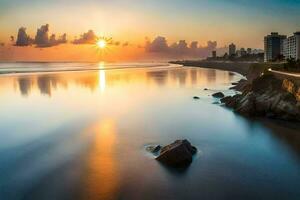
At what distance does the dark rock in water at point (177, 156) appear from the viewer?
2066cm

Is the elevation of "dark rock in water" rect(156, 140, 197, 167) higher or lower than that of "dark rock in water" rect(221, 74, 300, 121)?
lower

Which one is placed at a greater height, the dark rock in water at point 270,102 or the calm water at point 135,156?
the dark rock in water at point 270,102

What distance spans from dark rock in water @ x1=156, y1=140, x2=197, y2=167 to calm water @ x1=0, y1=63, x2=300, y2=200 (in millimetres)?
562

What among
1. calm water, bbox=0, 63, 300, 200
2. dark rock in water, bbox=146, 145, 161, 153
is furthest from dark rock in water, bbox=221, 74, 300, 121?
dark rock in water, bbox=146, 145, 161, 153

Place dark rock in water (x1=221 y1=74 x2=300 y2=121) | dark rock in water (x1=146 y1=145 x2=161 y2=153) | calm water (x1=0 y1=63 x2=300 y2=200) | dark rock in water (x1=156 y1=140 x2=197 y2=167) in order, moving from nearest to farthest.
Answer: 1. calm water (x1=0 y1=63 x2=300 y2=200)
2. dark rock in water (x1=156 y1=140 x2=197 y2=167)
3. dark rock in water (x1=146 y1=145 x2=161 y2=153)
4. dark rock in water (x1=221 y1=74 x2=300 y2=121)

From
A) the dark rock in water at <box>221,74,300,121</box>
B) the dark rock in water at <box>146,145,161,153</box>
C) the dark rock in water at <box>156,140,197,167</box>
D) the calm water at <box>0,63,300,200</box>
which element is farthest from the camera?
the dark rock in water at <box>221,74,300,121</box>

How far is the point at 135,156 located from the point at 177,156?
3.18 meters

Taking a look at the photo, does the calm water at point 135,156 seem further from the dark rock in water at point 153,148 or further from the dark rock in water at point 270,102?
the dark rock in water at point 270,102

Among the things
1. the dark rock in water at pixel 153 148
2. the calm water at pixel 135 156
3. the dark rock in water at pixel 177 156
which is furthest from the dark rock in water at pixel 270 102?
the dark rock in water at pixel 177 156

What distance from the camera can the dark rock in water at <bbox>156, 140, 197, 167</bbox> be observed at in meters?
20.7

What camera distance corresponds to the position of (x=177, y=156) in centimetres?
2089

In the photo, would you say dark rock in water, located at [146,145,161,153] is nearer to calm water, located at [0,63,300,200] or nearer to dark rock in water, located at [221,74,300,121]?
calm water, located at [0,63,300,200]

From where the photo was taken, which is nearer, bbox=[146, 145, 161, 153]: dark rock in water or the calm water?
the calm water

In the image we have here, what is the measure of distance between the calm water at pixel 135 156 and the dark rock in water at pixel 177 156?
1.84ft
